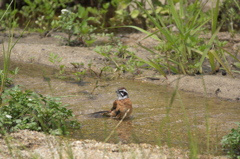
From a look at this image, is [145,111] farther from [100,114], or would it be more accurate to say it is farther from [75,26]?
[75,26]

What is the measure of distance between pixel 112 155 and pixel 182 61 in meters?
3.70

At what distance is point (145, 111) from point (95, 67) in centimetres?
244

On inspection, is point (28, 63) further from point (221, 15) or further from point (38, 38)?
point (221, 15)

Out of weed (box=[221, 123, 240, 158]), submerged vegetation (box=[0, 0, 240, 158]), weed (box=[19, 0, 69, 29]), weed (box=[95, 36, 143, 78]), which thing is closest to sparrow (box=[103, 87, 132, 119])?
submerged vegetation (box=[0, 0, 240, 158])

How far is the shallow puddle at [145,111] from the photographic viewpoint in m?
5.05

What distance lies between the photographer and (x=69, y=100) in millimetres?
6641

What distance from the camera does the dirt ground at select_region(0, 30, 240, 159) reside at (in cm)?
400

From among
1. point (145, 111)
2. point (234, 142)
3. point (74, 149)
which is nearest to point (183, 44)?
point (145, 111)

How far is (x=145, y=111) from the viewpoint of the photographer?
6281 millimetres

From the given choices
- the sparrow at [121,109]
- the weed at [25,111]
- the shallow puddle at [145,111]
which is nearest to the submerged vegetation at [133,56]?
the weed at [25,111]

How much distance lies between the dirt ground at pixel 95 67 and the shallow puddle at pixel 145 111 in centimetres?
25

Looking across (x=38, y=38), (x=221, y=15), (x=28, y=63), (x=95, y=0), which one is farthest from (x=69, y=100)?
(x=95, y=0)

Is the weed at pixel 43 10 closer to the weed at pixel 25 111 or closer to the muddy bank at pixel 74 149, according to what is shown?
the weed at pixel 25 111

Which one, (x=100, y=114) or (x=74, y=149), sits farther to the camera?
(x=100, y=114)
